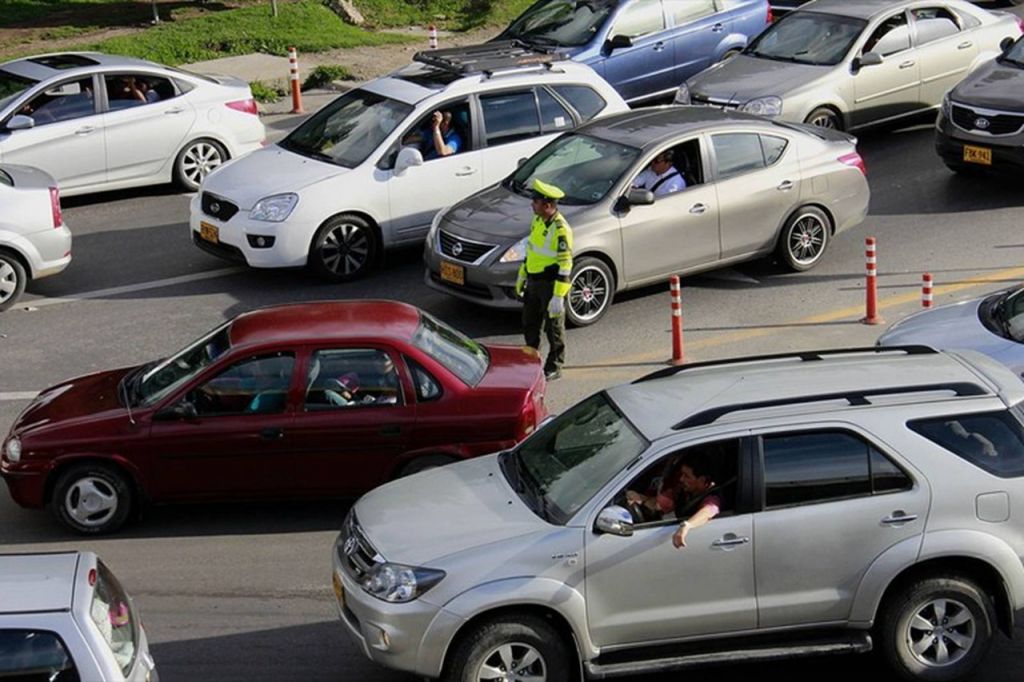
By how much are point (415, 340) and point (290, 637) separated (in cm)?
249

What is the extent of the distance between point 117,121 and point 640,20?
6.53m

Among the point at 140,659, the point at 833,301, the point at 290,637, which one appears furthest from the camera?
the point at 833,301

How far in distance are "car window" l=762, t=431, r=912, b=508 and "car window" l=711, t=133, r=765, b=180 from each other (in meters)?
6.87

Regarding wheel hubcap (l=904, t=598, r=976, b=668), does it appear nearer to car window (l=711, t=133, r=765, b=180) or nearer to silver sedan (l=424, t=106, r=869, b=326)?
silver sedan (l=424, t=106, r=869, b=326)

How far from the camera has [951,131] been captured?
18.0 m

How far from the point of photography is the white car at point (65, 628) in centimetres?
712

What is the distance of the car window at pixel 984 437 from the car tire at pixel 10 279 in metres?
9.49

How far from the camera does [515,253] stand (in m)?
14.6

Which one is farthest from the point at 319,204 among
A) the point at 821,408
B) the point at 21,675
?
the point at 21,675

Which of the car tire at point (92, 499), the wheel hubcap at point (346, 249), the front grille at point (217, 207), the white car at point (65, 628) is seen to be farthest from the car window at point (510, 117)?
the white car at point (65, 628)

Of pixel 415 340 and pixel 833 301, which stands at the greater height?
pixel 415 340

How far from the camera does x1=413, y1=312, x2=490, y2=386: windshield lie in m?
11.6

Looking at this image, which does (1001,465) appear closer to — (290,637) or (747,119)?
(290,637)

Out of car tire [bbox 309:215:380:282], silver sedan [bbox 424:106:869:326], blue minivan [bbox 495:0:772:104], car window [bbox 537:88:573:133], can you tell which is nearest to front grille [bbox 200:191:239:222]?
car tire [bbox 309:215:380:282]
